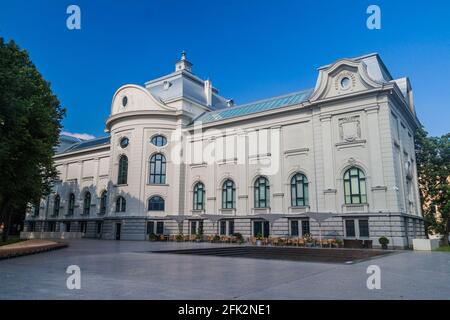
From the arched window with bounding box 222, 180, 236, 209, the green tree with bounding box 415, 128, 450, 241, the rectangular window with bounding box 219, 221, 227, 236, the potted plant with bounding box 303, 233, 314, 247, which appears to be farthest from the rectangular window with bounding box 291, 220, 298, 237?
the green tree with bounding box 415, 128, 450, 241

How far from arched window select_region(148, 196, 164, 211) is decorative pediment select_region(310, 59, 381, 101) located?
20.8m

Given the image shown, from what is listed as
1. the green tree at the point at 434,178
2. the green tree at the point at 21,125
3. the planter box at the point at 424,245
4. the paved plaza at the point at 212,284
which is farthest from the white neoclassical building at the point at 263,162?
the paved plaza at the point at 212,284

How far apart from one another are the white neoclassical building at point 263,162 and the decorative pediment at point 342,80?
0.31 ft

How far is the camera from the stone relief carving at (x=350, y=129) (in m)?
31.8

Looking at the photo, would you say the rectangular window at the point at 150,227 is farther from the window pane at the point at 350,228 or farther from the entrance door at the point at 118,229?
the window pane at the point at 350,228

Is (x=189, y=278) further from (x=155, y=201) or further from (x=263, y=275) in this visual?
(x=155, y=201)

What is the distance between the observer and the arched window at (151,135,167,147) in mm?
42656

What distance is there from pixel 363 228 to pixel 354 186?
371 centimetres

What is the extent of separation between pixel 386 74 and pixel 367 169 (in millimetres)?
11943

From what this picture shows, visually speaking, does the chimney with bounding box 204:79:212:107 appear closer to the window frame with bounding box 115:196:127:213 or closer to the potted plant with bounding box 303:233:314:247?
the window frame with bounding box 115:196:127:213

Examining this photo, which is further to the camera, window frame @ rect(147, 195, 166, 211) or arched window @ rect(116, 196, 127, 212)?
arched window @ rect(116, 196, 127, 212)

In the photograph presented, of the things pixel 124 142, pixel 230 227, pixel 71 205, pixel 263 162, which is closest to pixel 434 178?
pixel 263 162

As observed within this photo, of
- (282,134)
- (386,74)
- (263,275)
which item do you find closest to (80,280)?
(263,275)
